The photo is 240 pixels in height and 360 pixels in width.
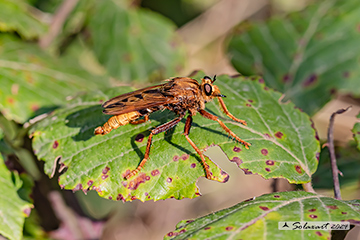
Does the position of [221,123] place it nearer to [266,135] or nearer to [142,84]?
[266,135]

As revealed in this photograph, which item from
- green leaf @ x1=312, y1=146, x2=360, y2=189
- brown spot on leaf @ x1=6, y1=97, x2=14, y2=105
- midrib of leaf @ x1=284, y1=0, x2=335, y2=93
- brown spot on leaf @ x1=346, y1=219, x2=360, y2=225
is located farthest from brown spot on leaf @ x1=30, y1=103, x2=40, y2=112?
brown spot on leaf @ x1=346, y1=219, x2=360, y2=225

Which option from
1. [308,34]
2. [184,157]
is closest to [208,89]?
[184,157]

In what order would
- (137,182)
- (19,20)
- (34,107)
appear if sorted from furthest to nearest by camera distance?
(19,20), (34,107), (137,182)

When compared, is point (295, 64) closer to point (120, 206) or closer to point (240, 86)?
point (240, 86)

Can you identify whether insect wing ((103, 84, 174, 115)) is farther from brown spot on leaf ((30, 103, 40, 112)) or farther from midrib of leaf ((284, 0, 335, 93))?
midrib of leaf ((284, 0, 335, 93))

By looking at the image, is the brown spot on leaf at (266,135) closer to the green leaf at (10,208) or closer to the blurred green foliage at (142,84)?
the blurred green foliage at (142,84)

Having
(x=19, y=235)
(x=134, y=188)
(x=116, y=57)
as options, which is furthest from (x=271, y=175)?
(x=116, y=57)

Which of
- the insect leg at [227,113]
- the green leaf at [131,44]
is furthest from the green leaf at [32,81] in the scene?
the insect leg at [227,113]
